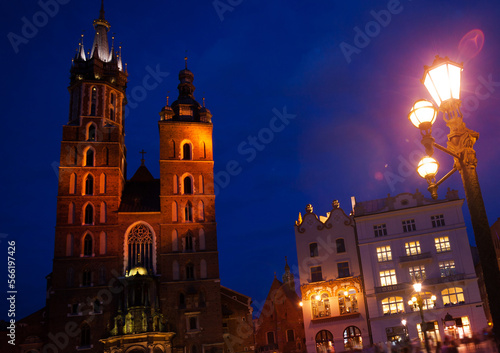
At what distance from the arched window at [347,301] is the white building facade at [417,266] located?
144 cm

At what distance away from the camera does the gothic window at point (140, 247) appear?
46.6 meters

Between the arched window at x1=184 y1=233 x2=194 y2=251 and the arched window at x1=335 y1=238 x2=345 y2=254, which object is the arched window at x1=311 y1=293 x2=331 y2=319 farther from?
the arched window at x1=184 y1=233 x2=194 y2=251

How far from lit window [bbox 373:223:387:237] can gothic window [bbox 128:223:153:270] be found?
21.3 meters

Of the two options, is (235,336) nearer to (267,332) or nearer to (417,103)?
(267,332)

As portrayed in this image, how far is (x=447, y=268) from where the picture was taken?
41375 millimetres

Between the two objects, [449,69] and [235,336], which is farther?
[235,336]

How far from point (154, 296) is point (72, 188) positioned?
1343 cm

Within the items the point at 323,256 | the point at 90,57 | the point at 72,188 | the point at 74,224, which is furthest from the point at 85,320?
the point at 90,57

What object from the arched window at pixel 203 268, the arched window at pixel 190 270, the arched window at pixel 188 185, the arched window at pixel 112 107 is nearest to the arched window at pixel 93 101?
the arched window at pixel 112 107

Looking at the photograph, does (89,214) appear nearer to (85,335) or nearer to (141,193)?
(141,193)

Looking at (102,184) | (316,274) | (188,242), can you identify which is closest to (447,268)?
(316,274)

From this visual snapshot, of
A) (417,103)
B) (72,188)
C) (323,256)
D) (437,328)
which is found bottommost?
(437,328)

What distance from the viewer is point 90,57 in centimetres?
5531

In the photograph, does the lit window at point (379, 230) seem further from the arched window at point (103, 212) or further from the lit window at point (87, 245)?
the lit window at point (87, 245)
